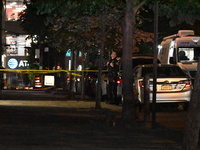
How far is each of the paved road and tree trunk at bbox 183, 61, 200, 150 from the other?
5.80 feet

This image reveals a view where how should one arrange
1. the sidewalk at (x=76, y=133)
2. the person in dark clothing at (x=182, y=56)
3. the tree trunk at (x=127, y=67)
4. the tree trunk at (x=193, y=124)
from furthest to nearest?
1. the person in dark clothing at (x=182, y=56)
2. the tree trunk at (x=127, y=67)
3. the sidewalk at (x=76, y=133)
4. the tree trunk at (x=193, y=124)

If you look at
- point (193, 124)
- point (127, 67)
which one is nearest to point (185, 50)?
point (127, 67)

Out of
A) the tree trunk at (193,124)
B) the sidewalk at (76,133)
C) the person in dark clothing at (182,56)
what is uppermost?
the person in dark clothing at (182,56)

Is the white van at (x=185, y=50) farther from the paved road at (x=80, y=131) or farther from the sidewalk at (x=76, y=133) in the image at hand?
the sidewalk at (x=76, y=133)

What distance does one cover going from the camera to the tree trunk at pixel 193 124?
1037 centimetres

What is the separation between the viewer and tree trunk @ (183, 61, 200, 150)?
10.4 m

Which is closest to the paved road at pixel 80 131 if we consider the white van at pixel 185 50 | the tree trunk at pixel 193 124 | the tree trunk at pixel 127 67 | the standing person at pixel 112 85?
the tree trunk at pixel 127 67

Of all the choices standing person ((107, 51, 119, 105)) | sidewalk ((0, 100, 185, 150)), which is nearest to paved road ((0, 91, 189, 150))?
sidewalk ((0, 100, 185, 150))

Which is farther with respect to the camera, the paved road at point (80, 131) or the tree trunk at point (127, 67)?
the tree trunk at point (127, 67)

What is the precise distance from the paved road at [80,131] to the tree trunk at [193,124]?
5.80 feet

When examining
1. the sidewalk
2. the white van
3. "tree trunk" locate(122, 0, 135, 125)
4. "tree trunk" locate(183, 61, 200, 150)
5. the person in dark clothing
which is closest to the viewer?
"tree trunk" locate(183, 61, 200, 150)

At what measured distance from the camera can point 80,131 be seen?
1530cm

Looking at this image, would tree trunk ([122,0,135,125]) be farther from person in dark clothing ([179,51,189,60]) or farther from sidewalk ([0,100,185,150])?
person in dark clothing ([179,51,189,60])

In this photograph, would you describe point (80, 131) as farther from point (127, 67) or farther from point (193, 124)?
point (193, 124)
